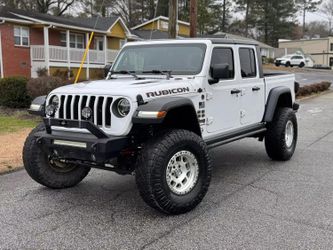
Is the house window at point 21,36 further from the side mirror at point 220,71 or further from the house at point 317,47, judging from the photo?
the house at point 317,47

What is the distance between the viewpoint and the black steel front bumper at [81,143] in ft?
14.7

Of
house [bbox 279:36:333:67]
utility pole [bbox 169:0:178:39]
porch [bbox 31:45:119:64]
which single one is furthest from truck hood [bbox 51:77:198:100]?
house [bbox 279:36:333:67]

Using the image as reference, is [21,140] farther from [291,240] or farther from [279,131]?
[291,240]

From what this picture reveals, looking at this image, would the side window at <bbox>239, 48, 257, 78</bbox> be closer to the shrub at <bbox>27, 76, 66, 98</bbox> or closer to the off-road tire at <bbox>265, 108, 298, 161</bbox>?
the off-road tire at <bbox>265, 108, 298, 161</bbox>

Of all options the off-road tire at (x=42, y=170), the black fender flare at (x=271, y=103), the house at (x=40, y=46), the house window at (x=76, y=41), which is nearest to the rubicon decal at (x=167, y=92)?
the off-road tire at (x=42, y=170)

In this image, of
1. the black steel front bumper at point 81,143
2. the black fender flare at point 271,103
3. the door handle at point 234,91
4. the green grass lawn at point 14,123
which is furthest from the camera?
the green grass lawn at point 14,123

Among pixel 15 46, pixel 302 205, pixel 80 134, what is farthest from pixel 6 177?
pixel 15 46

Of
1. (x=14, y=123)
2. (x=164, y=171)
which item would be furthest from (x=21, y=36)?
(x=164, y=171)

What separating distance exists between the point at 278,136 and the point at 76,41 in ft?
88.9

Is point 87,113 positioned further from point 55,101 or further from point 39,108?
point 39,108

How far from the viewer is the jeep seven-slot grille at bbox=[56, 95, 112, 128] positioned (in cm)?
470

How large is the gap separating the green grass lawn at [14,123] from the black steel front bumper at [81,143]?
5.64 m

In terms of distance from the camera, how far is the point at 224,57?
6203 mm

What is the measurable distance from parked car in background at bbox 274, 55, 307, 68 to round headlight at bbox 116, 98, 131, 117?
5430 centimetres
